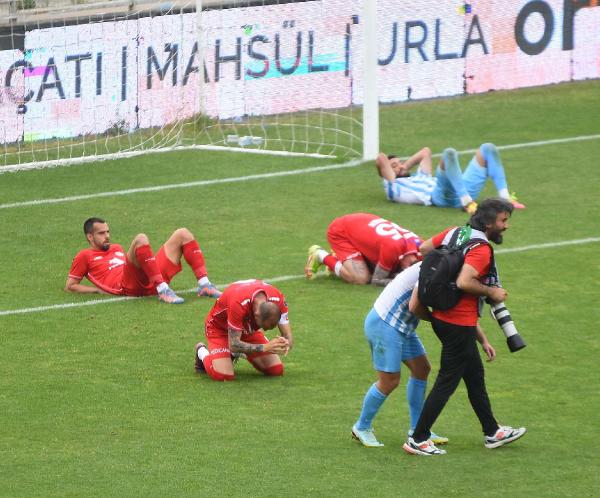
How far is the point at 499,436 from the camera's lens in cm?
879

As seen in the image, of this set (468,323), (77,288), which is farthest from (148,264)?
(468,323)

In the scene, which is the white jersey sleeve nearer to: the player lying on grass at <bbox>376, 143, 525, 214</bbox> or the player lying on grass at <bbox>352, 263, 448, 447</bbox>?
the player lying on grass at <bbox>352, 263, 448, 447</bbox>

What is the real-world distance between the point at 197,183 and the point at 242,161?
4.69 ft

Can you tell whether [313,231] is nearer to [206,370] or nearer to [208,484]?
[206,370]

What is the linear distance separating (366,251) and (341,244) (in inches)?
12.8

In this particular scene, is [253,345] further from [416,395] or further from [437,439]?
[437,439]

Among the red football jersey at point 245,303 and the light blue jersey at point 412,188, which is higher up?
the light blue jersey at point 412,188

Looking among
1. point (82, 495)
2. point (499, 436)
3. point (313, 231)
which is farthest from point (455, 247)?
point (313, 231)

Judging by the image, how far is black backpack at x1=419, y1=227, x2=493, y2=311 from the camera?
27.5 ft

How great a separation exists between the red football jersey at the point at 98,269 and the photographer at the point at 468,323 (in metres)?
5.37

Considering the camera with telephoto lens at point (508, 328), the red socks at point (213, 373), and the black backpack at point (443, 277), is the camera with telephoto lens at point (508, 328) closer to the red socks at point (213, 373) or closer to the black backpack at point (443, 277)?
the black backpack at point (443, 277)

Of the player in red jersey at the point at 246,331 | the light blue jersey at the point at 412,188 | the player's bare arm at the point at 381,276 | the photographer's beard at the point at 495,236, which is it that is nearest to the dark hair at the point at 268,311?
the player in red jersey at the point at 246,331

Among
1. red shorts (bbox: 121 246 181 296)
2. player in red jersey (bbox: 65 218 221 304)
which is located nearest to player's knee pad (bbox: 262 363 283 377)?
player in red jersey (bbox: 65 218 221 304)

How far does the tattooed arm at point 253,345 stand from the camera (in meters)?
9.86
